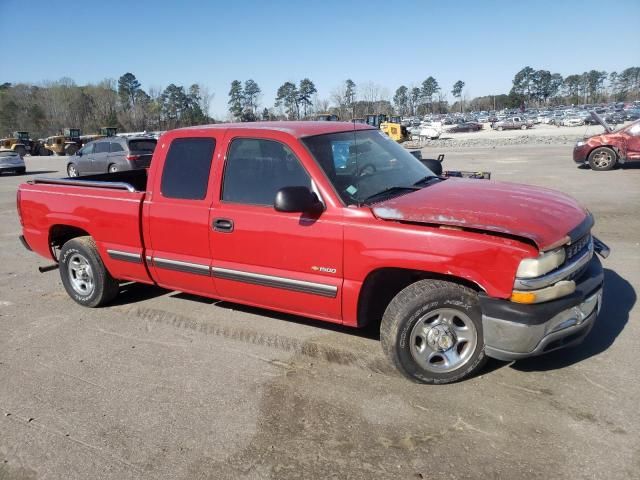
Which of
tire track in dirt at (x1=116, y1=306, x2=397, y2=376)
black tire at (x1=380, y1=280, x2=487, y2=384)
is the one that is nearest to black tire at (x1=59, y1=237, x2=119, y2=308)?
tire track in dirt at (x1=116, y1=306, x2=397, y2=376)

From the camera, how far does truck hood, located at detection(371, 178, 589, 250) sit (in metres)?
3.12

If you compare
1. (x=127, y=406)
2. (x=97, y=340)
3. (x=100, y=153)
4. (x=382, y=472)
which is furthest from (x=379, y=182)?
(x=100, y=153)

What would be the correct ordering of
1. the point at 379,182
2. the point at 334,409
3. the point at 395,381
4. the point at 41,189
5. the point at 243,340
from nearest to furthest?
the point at 334,409 < the point at 395,381 < the point at 379,182 < the point at 243,340 < the point at 41,189

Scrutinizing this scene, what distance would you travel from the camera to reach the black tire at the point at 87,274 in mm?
5125

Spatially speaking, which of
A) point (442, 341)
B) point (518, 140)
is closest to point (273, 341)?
point (442, 341)

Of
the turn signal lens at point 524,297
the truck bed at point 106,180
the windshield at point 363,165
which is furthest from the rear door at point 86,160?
the turn signal lens at point 524,297

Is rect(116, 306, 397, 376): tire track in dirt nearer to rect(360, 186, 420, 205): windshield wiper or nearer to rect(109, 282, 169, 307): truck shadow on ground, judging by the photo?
rect(109, 282, 169, 307): truck shadow on ground

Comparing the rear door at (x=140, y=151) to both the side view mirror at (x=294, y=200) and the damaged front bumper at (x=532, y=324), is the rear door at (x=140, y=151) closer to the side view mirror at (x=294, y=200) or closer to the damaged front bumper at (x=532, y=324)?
the side view mirror at (x=294, y=200)

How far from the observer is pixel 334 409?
3254 millimetres

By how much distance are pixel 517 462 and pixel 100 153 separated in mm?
19665

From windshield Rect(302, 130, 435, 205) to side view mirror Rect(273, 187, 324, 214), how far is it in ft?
0.86

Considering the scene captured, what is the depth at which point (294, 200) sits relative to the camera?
346cm

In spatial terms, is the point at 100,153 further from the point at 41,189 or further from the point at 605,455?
the point at 605,455

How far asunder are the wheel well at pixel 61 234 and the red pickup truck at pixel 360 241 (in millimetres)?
492
